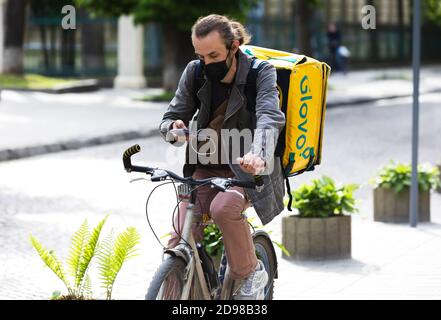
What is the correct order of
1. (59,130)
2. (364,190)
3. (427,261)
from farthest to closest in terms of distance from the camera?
1. (59,130)
2. (364,190)
3. (427,261)

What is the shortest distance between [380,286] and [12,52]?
25.1 metres

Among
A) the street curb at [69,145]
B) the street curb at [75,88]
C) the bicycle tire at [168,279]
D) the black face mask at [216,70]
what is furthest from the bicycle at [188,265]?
the street curb at [75,88]

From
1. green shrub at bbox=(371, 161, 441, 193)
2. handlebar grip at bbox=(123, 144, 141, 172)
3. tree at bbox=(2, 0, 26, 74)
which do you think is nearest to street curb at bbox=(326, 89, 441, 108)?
tree at bbox=(2, 0, 26, 74)

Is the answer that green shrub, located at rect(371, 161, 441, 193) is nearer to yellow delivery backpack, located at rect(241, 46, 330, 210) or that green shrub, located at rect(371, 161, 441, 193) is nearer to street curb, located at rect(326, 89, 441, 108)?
yellow delivery backpack, located at rect(241, 46, 330, 210)

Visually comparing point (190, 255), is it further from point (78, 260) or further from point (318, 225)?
point (318, 225)

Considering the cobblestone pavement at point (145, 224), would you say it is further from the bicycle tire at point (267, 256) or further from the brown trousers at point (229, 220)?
the bicycle tire at point (267, 256)

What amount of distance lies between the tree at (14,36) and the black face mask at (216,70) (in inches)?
1046

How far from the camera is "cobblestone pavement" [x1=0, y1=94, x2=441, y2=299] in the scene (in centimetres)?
761

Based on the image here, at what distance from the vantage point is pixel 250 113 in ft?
18.2

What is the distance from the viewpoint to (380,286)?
7.55 meters

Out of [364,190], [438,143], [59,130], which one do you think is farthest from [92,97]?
[364,190]

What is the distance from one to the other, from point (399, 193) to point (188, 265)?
5642 millimetres
